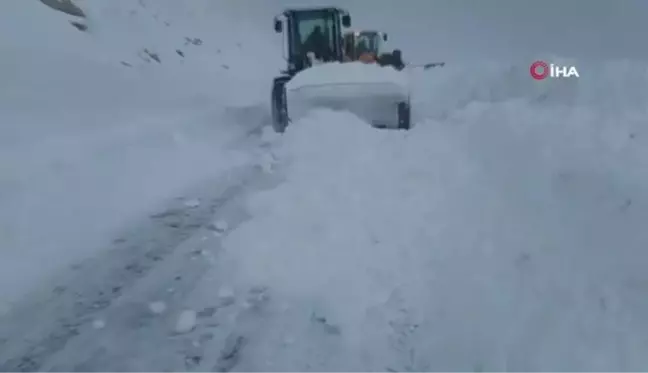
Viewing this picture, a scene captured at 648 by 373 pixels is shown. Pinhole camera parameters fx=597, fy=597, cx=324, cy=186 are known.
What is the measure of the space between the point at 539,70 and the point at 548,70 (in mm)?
39

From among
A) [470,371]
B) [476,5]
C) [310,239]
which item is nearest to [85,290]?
[310,239]

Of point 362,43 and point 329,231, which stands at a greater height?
point 362,43

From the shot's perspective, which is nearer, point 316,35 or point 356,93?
point 356,93

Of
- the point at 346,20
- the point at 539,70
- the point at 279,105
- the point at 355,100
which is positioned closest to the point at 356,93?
the point at 355,100

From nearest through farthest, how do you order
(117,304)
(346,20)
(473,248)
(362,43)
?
(117,304) → (473,248) → (346,20) → (362,43)

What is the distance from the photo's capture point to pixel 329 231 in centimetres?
220

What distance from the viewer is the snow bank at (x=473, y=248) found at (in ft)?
5.82

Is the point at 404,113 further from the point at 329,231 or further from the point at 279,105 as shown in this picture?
the point at 329,231

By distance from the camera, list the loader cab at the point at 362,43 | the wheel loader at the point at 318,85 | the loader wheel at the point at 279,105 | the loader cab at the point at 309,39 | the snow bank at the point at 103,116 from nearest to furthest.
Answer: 1. the snow bank at the point at 103,116
2. the loader cab at the point at 362,43
3. the loader cab at the point at 309,39
4. the wheel loader at the point at 318,85
5. the loader wheel at the point at 279,105

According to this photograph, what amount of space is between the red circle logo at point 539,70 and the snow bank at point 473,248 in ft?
0.16

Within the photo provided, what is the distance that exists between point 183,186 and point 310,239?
2.86 ft

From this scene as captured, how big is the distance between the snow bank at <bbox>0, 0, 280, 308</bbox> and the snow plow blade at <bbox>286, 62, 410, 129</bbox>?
30 cm

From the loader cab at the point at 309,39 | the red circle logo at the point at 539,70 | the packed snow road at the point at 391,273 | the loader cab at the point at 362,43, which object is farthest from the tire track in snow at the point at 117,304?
the loader cab at the point at 309,39

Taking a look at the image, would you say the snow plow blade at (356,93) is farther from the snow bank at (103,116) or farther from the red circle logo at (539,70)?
the red circle logo at (539,70)
